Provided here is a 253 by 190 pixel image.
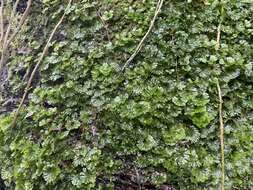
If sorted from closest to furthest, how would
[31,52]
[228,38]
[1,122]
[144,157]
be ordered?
[144,157]
[228,38]
[1,122]
[31,52]

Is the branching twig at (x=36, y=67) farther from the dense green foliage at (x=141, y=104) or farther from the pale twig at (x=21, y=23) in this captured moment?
the pale twig at (x=21, y=23)

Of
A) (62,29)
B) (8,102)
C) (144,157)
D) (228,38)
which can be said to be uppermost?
(62,29)

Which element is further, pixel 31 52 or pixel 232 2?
pixel 31 52

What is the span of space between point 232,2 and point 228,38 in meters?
0.18

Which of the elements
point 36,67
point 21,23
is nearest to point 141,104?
point 36,67

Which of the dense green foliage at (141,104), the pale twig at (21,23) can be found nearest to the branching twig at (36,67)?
the dense green foliage at (141,104)

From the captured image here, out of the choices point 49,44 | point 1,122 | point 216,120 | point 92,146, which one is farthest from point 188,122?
point 1,122

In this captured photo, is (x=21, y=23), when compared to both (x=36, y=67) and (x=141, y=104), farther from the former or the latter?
(x=141, y=104)

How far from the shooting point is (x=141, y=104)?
145cm

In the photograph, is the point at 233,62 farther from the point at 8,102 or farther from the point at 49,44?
the point at 8,102

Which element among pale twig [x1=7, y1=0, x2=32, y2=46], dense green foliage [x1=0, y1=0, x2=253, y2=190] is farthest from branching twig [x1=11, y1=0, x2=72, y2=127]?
pale twig [x1=7, y1=0, x2=32, y2=46]

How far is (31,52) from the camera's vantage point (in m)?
1.78

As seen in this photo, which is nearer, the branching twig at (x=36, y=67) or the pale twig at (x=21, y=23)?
the branching twig at (x=36, y=67)

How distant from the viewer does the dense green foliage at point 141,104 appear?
4.62 ft
